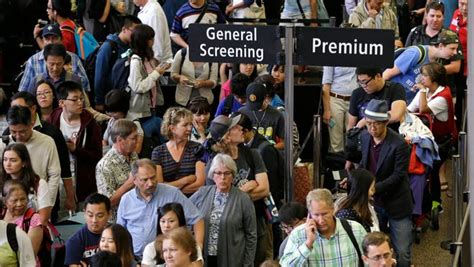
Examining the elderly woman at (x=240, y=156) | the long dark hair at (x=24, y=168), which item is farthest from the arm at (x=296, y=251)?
the long dark hair at (x=24, y=168)

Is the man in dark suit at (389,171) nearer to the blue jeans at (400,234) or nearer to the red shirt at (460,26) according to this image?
the blue jeans at (400,234)

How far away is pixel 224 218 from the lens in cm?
1118

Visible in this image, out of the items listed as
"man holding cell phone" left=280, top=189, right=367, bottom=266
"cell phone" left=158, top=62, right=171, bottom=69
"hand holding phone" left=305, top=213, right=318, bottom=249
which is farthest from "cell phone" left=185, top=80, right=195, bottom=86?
"hand holding phone" left=305, top=213, right=318, bottom=249

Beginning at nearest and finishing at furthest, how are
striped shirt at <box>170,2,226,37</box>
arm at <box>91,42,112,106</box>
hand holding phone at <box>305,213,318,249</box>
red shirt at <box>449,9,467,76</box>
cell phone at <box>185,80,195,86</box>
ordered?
hand holding phone at <box>305,213,318,249</box>
arm at <box>91,42,112,106</box>
cell phone at <box>185,80,195,86</box>
red shirt at <box>449,9,467,76</box>
striped shirt at <box>170,2,226,37</box>

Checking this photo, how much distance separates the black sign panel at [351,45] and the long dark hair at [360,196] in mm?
982

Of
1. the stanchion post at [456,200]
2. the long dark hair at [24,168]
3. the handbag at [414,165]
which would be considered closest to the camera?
the long dark hair at [24,168]

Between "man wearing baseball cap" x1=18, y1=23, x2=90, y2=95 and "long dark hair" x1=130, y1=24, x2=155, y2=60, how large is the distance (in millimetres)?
686

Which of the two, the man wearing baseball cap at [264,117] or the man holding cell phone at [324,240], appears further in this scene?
the man wearing baseball cap at [264,117]

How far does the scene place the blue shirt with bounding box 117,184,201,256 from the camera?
36.0 feet

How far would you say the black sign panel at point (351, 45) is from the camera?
10969 mm

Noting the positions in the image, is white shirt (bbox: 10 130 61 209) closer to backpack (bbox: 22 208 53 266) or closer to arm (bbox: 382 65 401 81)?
backpack (bbox: 22 208 53 266)

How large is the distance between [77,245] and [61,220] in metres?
1.95

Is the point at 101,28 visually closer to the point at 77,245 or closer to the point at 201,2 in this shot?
the point at 201,2

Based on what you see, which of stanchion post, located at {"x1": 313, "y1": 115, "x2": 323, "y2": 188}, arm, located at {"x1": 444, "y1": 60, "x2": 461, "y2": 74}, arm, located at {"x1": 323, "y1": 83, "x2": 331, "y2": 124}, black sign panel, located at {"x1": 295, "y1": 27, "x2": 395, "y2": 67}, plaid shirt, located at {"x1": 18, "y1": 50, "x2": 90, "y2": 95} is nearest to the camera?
black sign panel, located at {"x1": 295, "y1": 27, "x2": 395, "y2": 67}
